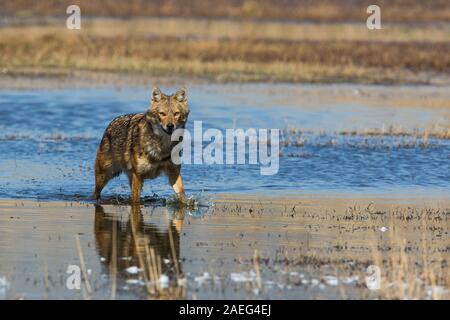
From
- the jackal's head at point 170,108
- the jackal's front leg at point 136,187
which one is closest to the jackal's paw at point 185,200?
the jackal's front leg at point 136,187

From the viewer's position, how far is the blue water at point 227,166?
55.2 feet

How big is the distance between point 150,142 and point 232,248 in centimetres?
318

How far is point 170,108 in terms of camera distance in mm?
14156

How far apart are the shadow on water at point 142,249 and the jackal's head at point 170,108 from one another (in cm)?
119

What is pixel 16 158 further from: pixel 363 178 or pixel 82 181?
pixel 363 178

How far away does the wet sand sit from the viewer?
9.62 metres

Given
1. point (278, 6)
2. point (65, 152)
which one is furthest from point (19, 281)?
point (278, 6)

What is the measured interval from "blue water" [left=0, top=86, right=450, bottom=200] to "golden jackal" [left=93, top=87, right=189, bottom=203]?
1.11 metres

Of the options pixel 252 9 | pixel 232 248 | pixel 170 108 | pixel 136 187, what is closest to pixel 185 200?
pixel 136 187

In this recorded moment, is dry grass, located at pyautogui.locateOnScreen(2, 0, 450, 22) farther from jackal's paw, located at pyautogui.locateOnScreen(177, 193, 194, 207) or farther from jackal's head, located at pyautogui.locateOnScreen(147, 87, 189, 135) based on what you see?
jackal's head, located at pyautogui.locateOnScreen(147, 87, 189, 135)

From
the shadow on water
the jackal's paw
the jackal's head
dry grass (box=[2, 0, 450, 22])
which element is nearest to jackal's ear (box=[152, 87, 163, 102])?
the jackal's head

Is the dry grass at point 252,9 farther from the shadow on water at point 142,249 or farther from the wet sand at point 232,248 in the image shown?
the shadow on water at point 142,249

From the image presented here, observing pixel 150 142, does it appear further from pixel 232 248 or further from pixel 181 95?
pixel 232 248

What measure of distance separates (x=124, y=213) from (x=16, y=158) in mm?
5881
